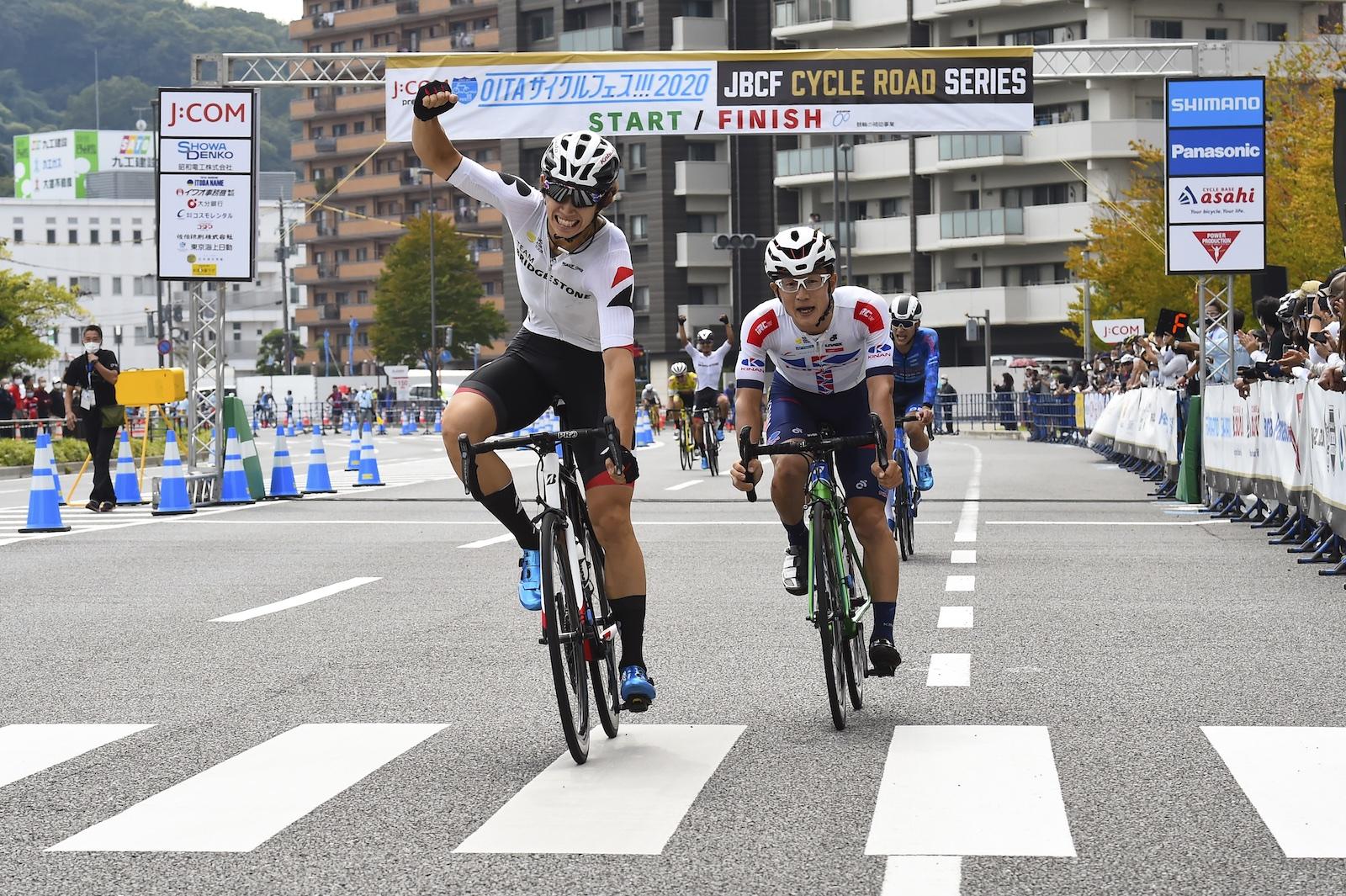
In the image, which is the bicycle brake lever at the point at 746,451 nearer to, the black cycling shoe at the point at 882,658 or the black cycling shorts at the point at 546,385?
the black cycling shorts at the point at 546,385

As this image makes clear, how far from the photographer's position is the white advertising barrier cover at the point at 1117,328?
50125mm

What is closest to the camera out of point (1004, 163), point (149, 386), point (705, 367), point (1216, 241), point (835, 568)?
point (835, 568)

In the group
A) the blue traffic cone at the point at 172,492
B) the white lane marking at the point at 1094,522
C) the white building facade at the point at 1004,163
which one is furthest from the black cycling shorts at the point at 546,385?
the white building facade at the point at 1004,163

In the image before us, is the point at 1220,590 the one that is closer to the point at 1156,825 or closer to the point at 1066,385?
the point at 1156,825

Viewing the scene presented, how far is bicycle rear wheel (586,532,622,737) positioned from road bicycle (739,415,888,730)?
672 millimetres

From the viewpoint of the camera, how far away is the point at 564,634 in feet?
20.5

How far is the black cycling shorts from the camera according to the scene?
6.73m

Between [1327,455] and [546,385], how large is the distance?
8303 mm

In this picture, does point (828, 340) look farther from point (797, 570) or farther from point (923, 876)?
point (923, 876)

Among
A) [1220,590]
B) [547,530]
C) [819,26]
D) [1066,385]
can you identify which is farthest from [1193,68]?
[819,26]

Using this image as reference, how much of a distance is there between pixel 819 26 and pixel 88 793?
79790mm

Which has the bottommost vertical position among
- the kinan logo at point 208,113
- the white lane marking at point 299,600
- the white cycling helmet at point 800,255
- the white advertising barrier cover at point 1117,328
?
the white lane marking at point 299,600

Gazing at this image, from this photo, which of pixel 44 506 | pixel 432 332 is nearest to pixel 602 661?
pixel 44 506

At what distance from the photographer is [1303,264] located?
4569 centimetres
